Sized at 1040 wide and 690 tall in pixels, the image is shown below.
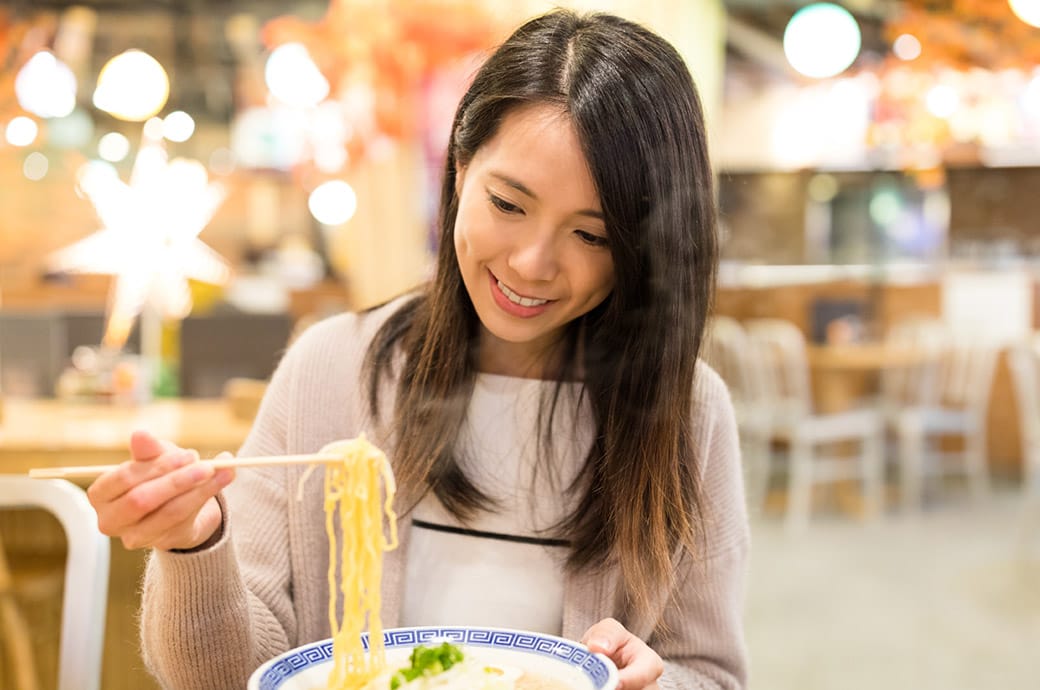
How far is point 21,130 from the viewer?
5.55 meters

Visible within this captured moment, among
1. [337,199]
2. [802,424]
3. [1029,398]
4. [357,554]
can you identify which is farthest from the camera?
[337,199]

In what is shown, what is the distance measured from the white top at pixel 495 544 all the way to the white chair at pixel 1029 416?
3795 millimetres

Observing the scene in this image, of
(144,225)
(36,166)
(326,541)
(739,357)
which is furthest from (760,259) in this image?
(36,166)

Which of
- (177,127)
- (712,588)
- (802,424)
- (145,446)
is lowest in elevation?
(802,424)

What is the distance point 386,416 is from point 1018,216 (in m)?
4.95

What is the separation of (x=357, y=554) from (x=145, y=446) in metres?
0.21

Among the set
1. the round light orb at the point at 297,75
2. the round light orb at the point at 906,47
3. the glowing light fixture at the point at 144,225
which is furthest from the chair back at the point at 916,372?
the glowing light fixture at the point at 144,225

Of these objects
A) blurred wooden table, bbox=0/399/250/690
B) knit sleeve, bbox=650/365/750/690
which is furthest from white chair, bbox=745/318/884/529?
knit sleeve, bbox=650/365/750/690

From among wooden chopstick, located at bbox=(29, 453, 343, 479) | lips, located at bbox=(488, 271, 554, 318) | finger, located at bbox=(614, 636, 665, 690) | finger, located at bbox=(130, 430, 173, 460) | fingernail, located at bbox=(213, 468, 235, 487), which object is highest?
lips, located at bbox=(488, 271, 554, 318)

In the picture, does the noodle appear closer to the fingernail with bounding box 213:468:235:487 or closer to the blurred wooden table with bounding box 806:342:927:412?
the fingernail with bounding box 213:468:235:487

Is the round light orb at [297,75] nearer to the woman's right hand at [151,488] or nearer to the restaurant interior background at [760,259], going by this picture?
the restaurant interior background at [760,259]

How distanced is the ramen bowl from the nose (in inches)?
12.8

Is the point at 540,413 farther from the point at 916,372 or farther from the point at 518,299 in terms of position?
the point at 916,372

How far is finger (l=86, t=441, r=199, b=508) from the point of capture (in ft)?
2.41
